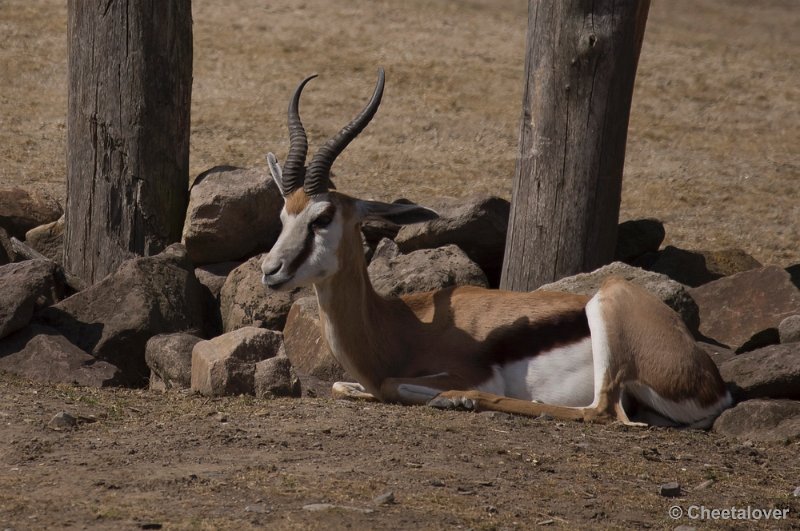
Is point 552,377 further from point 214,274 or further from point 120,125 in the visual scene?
point 120,125

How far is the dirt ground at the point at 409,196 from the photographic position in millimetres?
5430

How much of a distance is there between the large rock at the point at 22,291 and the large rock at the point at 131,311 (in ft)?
0.73

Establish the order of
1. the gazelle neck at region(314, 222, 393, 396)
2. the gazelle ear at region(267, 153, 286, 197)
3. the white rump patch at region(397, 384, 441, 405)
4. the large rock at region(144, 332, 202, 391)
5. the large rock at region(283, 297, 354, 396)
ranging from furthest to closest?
the large rock at region(283, 297, 354, 396)
the large rock at region(144, 332, 202, 391)
the gazelle ear at region(267, 153, 286, 197)
the gazelle neck at region(314, 222, 393, 396)
the white rump patch at region(397, 384, 441, 405)

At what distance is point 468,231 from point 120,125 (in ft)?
8.63

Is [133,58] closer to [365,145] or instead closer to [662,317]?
[662,317]

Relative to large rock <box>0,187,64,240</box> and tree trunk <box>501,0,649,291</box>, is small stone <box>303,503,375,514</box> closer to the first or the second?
tree trunk <box>501,0,649,291</box>

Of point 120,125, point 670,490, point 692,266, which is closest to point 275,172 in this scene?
point 120,125

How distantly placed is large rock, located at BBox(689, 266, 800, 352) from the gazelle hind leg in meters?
2.70

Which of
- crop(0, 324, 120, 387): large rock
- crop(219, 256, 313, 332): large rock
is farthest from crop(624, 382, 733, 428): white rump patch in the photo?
crop(0, 324, 120, 387): large rock

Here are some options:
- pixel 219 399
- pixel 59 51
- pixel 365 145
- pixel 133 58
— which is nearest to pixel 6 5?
pixel 59 51

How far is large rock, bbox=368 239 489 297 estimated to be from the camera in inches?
352

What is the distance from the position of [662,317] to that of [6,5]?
1426 centimetres

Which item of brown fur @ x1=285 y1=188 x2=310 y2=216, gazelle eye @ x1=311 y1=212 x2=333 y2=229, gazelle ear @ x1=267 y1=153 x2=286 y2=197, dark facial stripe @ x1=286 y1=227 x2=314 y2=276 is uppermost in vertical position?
gazelle ear @ x1=267 y1=153 x2=286 y2=197

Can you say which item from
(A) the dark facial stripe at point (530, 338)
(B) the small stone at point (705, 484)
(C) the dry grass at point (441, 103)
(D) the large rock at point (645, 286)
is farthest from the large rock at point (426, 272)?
(C) the dry grass at point (441, 103)
